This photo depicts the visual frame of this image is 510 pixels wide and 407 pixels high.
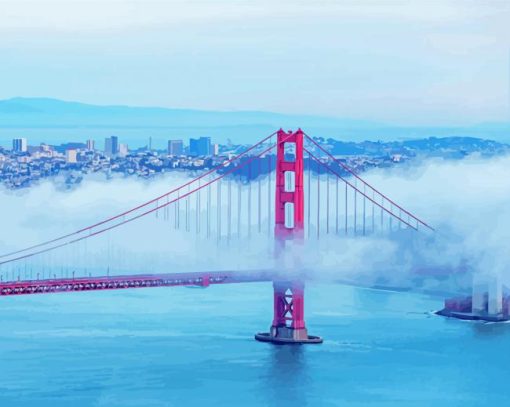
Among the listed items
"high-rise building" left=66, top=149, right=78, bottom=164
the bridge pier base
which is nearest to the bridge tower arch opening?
the bridge pier base

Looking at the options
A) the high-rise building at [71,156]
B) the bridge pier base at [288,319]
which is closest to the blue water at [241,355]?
the bridge pier base at [288,319]

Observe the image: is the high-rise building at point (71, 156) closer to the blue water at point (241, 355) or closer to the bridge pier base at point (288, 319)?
the blue water at point (241, 355)

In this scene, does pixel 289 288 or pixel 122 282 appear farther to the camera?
pixel 289 288

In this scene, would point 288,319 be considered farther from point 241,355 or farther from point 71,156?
point 71,156

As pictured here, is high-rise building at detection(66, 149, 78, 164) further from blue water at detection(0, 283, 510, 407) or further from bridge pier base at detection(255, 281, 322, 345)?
bridge pier base at detection(255, 281, 322, 345)

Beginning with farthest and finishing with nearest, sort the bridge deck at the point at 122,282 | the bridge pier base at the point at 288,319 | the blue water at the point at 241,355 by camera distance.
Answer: the bridge pier base at the point at 288,319
the bridge deck at the point at 122,282
the blue water at the point at 241,355

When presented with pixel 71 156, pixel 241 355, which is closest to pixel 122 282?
pixel 241 355
